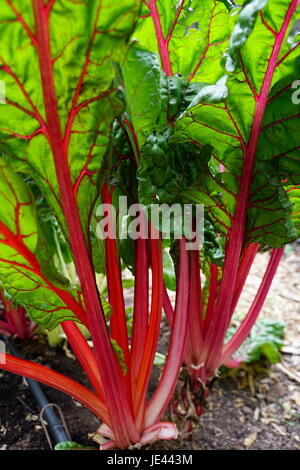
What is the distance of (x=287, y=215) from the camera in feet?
2.76

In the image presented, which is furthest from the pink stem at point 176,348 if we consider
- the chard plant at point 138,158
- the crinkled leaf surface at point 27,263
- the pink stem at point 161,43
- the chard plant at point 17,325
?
the chard plant at point 17,325

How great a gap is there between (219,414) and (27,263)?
2.69ft

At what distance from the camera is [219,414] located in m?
1.29

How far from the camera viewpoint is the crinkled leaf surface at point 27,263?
2.26ft

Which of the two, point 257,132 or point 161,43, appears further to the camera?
point 161,43

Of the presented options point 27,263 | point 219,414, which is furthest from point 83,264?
point 219,414

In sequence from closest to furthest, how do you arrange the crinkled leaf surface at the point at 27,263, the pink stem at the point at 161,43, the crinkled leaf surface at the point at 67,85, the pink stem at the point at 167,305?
the crinkled leaf surface at the point at 67,85
the crinkled leaf surface at the point at 27,263
the pink stem at the point at 161,43
the pink stem at the point at 167,305

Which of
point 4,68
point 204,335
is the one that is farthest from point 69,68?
point 204,335

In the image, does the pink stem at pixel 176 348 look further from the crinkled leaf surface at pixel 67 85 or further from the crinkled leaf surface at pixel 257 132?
the crinkled leaf surface at pixel 67 85

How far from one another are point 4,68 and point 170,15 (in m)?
0.48

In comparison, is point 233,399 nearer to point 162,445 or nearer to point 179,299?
point 162,445

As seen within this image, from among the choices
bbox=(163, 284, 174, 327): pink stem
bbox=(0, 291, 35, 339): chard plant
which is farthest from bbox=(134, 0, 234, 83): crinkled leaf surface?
bbox=(0, 291, 35, 339): chard plant

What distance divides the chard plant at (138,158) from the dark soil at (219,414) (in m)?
0.24

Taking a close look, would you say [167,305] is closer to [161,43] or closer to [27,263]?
[27,263]
